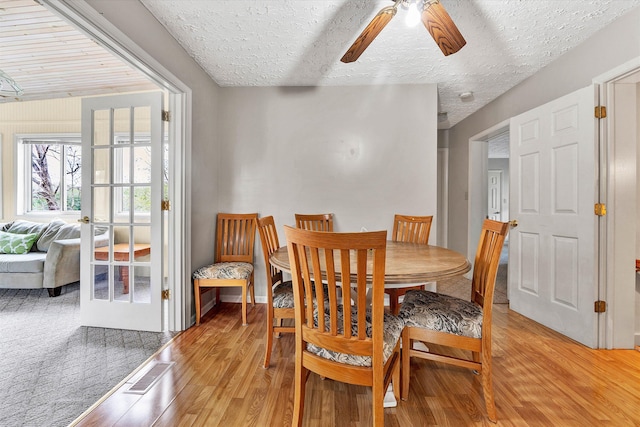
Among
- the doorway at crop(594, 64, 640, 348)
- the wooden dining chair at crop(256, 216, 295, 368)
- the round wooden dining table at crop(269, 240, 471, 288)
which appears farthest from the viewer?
the doorway at crop(594, 64, 640, 348)

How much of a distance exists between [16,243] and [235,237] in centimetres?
275

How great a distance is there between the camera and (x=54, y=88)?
3.22 meters

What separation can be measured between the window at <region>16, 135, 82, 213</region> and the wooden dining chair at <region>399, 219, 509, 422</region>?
197 inches

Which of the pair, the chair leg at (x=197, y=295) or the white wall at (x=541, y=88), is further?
the chair leg at (x=197, y=295)

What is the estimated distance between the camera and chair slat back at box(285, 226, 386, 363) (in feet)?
3.44

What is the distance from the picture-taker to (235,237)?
2959 mm

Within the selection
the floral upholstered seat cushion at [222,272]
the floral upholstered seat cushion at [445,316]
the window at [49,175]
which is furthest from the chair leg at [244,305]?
the window at [49,175]

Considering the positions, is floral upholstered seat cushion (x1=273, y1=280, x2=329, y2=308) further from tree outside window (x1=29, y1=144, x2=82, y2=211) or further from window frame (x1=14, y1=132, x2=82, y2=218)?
tree outside window (x1=29, y1=144, x2=82, y2=211)

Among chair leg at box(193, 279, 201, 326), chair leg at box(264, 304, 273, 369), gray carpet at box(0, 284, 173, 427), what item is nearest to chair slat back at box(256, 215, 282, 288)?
chair leg at box(264, 304, 273, 369)

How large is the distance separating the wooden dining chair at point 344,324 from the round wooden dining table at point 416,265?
0.69ft

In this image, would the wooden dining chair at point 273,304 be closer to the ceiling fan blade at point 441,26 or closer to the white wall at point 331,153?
the white wall at point 331,153

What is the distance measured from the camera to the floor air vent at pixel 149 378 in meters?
1.61

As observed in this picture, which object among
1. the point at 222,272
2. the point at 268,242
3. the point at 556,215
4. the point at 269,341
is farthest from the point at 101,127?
the point at 556,215

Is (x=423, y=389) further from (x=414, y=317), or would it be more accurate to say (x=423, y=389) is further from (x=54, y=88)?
(x=54, y=88)
